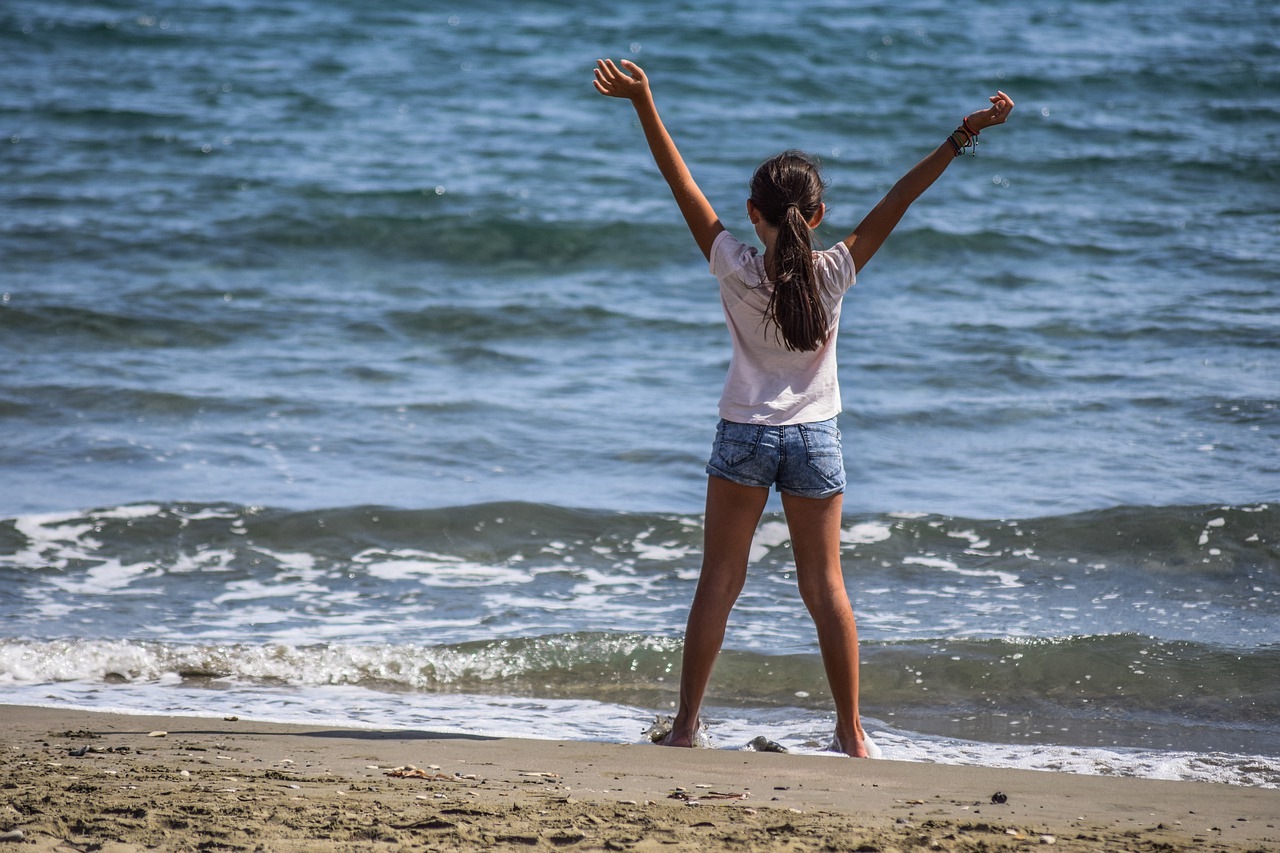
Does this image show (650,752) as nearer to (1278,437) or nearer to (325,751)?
(325,751)

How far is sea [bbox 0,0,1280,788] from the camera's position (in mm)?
Answer: 4551

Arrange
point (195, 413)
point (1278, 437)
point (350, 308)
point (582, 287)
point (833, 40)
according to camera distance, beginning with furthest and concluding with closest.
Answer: point (833, 40), point (582, 287), point (350, 308), point (195, 413), point (1278, 437)

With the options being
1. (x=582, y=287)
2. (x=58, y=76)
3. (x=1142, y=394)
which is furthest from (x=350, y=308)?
(x=58, y=76)

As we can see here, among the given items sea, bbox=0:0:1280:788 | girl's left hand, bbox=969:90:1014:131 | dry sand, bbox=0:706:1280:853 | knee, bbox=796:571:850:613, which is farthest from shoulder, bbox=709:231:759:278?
sea, bbox=0:0:1280:788

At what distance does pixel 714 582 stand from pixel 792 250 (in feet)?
3.29

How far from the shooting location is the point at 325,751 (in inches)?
139

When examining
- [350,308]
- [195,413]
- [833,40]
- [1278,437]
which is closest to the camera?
[1278,437]

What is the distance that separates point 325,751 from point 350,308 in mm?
7007

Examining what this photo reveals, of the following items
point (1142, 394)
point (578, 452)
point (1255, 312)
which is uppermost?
point (1255, 312)

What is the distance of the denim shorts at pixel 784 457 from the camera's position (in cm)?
351

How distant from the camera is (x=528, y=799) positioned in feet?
9.85

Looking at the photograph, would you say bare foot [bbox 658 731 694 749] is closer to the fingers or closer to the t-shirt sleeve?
the t-shirt sleeve

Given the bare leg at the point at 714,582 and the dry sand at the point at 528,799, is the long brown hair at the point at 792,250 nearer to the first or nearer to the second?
the bare leg at the point at 714,582

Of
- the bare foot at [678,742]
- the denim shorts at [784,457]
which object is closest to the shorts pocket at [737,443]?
→ the denim shorts at [784,457]
